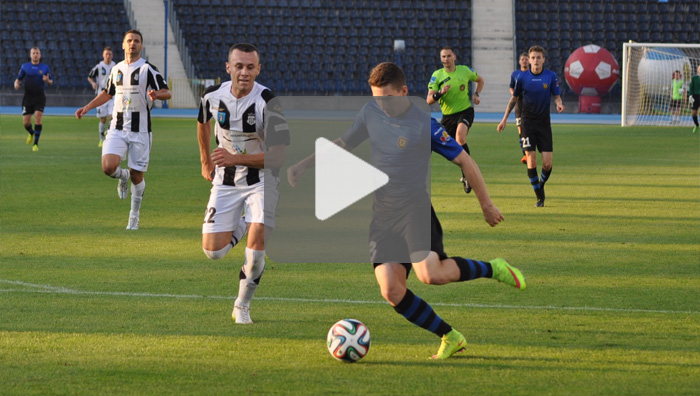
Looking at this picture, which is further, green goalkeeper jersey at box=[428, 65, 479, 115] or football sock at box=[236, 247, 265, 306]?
green goalkeeper jersey at box=[428, 65, 479, 115]

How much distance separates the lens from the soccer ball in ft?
18.1

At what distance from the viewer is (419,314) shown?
18.3 feet

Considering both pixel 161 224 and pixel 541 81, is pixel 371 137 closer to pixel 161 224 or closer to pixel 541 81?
pixel 161 224

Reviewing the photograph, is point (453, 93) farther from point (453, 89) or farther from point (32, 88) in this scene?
point (32, 88)

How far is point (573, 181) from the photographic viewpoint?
16.4 metres

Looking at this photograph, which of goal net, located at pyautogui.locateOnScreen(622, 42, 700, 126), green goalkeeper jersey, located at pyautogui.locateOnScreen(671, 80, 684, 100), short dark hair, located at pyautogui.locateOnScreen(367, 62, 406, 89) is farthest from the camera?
green goalkeeper jersey, located at pyautogui.locateOnScreen(671, 80, 684, 100)

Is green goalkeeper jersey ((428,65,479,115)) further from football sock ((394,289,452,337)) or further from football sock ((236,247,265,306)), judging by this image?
football sock ((394,289,452,337))

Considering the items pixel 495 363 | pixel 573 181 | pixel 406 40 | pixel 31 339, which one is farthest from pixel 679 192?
pixel 406 40

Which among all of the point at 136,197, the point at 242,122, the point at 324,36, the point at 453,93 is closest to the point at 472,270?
the point at 242,122

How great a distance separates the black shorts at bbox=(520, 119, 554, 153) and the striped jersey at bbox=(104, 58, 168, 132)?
5493mm

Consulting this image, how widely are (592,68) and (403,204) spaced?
35.3 meters

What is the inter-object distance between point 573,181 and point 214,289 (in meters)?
9.94

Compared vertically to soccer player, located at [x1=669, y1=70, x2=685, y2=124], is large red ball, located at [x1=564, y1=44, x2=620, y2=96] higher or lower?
higher
